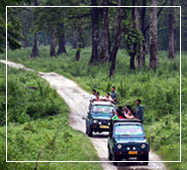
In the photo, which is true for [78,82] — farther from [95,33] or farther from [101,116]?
[101,116]

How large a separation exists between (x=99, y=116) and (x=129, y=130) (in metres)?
5.52

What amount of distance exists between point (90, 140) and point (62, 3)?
28830mm

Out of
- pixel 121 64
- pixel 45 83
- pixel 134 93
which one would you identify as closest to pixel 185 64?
pixel 121 64

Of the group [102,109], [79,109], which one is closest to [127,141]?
[102,109]

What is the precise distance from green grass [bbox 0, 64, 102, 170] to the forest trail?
1.25ft

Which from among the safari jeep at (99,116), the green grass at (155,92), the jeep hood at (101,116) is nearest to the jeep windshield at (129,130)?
the green grass at (155,92)

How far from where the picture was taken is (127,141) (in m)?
15.0

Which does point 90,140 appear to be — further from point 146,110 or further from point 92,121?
point 146,110

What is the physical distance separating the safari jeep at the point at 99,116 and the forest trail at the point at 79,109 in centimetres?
40

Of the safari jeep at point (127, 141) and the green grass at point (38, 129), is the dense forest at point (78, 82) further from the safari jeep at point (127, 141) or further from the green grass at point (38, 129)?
the safari jeep at point (127, 141)

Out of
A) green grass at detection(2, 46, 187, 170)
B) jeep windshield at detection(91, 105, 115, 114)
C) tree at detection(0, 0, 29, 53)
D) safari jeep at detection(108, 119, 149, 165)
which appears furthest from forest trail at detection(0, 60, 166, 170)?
tree at detection(0, 0, 29, 53)

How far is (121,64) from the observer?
34.2 metres

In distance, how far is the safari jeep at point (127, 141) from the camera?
14.7 meters

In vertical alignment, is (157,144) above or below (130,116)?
below
